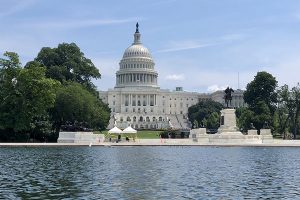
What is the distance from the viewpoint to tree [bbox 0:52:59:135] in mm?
63094

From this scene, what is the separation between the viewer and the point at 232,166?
30.6 m

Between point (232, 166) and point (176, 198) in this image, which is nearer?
point (176, 198)

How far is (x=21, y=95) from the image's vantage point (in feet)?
208

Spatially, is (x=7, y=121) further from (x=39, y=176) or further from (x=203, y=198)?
(x=203, y=198)

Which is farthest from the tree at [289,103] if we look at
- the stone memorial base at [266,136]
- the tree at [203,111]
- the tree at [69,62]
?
the tree at [203,111]

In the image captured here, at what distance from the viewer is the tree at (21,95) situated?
63094 mm

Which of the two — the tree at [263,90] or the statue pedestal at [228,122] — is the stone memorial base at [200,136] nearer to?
the statue pedestal at [228,122]

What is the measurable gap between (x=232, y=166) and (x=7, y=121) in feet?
129

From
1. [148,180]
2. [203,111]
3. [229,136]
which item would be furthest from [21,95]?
[203,111]

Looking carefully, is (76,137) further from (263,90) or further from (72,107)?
(263,90)

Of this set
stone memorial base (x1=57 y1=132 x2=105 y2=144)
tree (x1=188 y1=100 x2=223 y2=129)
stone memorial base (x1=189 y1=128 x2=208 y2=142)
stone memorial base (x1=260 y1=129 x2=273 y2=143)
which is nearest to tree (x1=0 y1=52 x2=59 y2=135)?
stone memorial base (x1=57 y1=132 x2=105 y2=144)

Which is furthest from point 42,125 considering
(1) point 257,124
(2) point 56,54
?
(1) point 257,124

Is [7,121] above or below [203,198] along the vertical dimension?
above

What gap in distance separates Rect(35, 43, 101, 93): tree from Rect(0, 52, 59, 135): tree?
69.1 ft
